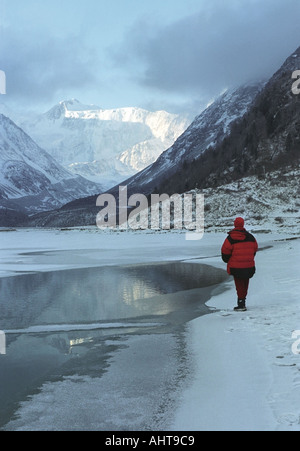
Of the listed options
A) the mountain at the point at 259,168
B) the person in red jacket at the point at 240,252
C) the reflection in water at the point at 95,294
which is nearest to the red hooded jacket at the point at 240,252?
the person in red jacket at the point at 240,252

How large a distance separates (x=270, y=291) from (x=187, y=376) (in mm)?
8529

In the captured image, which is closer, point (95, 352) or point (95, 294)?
point (95, 352)

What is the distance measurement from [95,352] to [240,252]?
512 cm

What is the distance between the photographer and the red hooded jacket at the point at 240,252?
11781mm

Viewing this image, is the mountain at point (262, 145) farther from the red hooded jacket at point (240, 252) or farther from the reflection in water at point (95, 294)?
the red hooded jacket at point (240, 252)

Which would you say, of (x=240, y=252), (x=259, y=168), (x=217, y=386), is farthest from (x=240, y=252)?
(x=259, y=168)

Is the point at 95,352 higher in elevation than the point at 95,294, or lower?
lower

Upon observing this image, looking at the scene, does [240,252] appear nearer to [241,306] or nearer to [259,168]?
[241,306]

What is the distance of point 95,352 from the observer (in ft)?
29.0

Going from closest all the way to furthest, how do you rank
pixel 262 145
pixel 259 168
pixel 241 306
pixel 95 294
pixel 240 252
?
pixel 240 252 < pixel 241 306 < pixel 95 294 < pixel 259 168 < pixel 262 145

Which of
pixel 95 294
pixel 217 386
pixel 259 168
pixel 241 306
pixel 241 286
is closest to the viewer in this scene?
pixel 217 386

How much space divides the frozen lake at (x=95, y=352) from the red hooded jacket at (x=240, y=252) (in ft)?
6.17

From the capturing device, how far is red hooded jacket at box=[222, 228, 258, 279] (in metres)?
11.8

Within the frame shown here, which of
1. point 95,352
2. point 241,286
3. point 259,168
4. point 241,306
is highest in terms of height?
point 259,168
